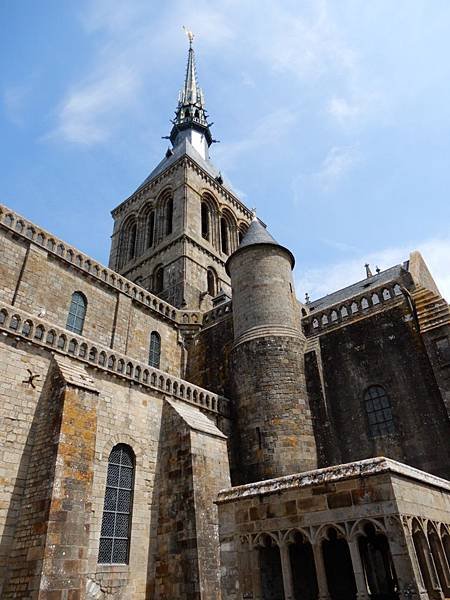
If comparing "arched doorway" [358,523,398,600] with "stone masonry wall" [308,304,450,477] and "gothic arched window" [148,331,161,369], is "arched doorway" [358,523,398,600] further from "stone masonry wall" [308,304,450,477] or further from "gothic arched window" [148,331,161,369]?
"gothic arched window" [148,331,161,369]

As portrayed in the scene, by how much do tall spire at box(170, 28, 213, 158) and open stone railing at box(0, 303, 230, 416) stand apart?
26.0 m

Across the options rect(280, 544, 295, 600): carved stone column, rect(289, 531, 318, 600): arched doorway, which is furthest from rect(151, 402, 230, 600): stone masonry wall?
rect(280, 544, 295, 600): carved stone column

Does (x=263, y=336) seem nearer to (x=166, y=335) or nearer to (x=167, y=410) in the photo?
(x=167, y=410)

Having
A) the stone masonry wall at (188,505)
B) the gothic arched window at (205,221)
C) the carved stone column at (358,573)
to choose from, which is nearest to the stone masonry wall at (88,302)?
the stone masonry wall at (188,505)

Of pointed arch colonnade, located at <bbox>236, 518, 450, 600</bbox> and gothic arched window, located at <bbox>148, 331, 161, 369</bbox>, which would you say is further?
gothic arched window, located at <bbox>148, 331, 161, 369</bbox>

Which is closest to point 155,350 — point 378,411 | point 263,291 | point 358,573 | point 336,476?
point 263,291

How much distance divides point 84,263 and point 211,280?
961cm

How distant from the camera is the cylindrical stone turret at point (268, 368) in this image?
13133 mm

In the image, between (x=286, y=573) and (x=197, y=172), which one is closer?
(x=286, y=573)

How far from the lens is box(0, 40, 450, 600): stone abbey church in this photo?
5020mm

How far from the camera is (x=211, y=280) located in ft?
82.4

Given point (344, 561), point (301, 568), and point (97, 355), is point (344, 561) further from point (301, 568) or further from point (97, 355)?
point (97, 355)

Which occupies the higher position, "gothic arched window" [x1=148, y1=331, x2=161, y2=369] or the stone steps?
"gothic arched window" [x1=148, y1=331, x2=161, y2=369]

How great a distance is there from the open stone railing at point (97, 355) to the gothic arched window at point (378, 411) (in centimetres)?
481
